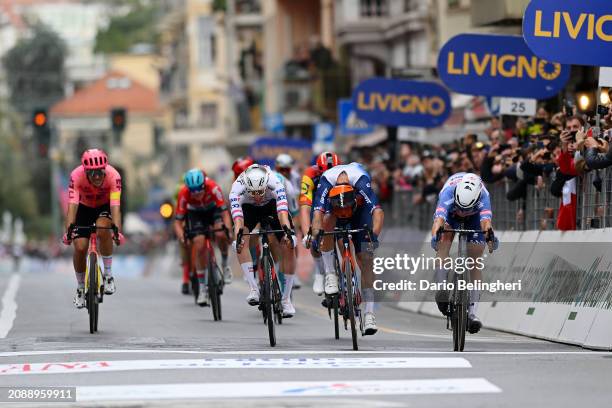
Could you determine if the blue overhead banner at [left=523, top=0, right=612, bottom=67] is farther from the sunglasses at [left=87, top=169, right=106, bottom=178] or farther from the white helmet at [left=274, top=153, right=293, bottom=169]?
the white helmet at [left=274, top=153, right=293, bottom=169]

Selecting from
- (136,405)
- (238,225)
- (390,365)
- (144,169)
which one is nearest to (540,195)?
(238,225)

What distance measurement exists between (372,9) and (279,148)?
38.6 feet

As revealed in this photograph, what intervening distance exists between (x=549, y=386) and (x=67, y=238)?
24.4 ft

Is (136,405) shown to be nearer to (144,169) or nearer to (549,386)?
(549,386)

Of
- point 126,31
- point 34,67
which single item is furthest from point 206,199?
point 126,31

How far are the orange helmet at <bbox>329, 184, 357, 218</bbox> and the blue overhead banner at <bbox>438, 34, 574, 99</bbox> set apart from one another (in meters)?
7.65

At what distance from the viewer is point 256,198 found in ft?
58.2

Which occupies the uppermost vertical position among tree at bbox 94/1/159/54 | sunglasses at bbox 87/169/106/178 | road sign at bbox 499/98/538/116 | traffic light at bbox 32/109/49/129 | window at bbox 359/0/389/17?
tree at bbox 94/1/159/54

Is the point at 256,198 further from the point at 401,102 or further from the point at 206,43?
the point at 206,43

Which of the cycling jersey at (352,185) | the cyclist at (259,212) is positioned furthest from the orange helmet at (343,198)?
the cyclist at (259,212)

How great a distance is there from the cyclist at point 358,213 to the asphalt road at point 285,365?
0.55 m

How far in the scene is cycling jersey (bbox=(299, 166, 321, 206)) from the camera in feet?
58.6

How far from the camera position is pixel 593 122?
19.8 m

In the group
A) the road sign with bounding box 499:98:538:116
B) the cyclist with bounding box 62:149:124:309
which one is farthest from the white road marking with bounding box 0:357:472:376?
the road sign with bounding box 499:98:538:116
